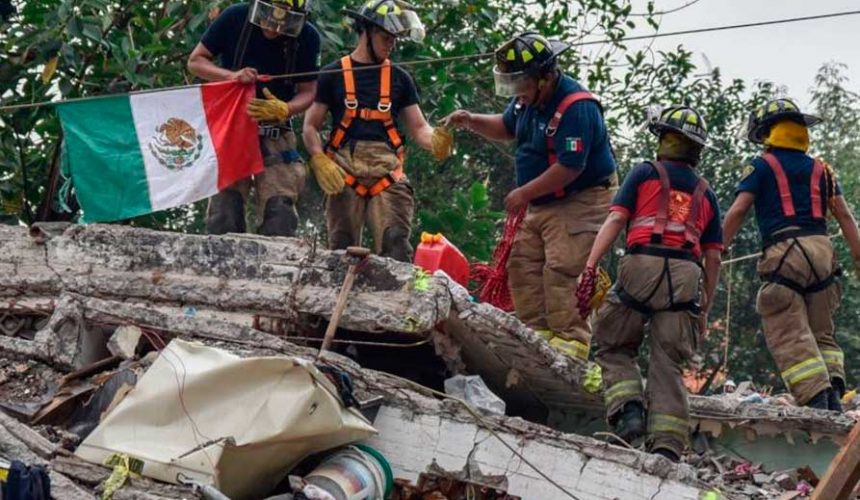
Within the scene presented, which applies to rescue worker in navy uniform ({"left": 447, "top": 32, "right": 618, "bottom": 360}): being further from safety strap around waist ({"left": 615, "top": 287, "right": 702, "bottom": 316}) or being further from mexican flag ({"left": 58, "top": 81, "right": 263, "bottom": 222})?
mexican flag ({"left": 58, "top": 81, "right": 263, "bottom": 222})

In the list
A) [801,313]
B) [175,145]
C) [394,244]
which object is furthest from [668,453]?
[175,145]

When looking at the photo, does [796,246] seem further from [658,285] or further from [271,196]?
[271,196]

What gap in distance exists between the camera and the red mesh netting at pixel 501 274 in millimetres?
8594

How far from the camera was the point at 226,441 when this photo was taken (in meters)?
5.95

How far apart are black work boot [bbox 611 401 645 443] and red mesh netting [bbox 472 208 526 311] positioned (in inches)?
59.1

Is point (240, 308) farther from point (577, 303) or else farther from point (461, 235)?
point (461, 235)

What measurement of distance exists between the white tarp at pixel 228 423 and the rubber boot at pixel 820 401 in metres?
3.15

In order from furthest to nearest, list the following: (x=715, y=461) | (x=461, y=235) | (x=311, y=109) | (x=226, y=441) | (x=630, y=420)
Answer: (x=461, y=235) < (x=311, y=109) < (x=715, y=461) < (x=630, y=420) < (x=226, y=441)

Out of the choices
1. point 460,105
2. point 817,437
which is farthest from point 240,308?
point 460,105

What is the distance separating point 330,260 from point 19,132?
4315 millimetres

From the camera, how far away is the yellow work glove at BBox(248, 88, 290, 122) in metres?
8.44

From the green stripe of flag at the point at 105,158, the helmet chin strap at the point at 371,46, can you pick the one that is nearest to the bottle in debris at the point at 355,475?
the green stripe of flag at the point at 105,158

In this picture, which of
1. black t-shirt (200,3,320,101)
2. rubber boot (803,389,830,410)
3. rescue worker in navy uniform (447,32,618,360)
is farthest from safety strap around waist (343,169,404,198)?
rubber boot (803,389,830,410)

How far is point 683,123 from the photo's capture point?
7.59m
